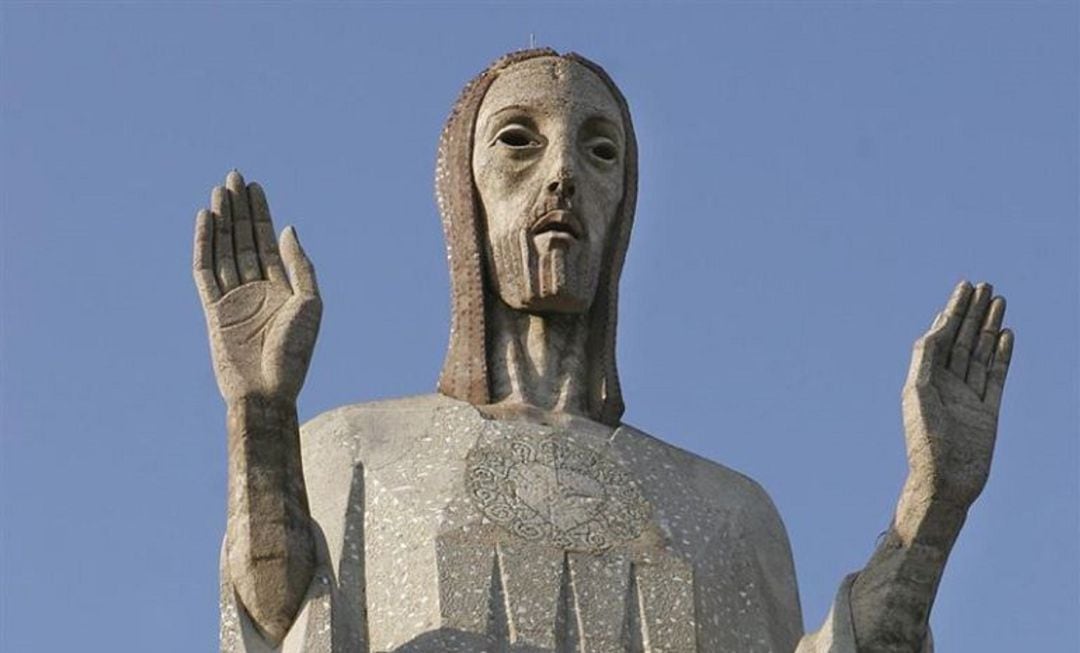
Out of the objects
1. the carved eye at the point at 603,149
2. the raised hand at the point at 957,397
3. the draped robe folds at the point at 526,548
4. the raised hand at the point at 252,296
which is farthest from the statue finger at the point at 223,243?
the raised hand at the point at 957,397

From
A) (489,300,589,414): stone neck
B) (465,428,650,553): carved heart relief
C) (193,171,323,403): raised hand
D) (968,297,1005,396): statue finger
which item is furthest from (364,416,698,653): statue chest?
(968,297,1005,396): statue finger

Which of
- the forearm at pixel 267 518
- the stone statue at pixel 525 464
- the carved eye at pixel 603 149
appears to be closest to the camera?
the forearm at pixel 267 518

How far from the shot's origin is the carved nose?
29.2m

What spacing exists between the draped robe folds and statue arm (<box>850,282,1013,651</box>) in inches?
9.2

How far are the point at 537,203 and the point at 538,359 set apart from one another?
36.8 inches

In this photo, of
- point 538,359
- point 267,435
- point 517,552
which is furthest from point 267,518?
point 538,359

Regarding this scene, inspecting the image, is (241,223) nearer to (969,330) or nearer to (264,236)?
(264,236)

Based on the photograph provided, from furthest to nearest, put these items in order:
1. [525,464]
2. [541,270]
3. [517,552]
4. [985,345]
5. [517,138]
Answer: [517,138] → [541,270] → [525,464] → [985,345] → [517,552]

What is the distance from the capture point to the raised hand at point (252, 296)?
2709 centimetres

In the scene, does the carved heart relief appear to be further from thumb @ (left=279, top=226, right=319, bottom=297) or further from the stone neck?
thumb @ (left=279, top=226, right=319, bottom=297)

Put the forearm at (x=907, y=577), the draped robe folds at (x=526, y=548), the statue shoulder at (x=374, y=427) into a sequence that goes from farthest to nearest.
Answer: the statue shoulder at (x=374, y=427) → the forearm at (x=907, y=577) → the draped robe folds at (x=526, y=548)

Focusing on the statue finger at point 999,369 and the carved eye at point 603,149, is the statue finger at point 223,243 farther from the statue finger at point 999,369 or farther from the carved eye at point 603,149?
the statue finger at point 999,369

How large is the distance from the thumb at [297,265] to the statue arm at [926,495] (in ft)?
11.4

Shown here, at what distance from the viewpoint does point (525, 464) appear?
93.6ft
